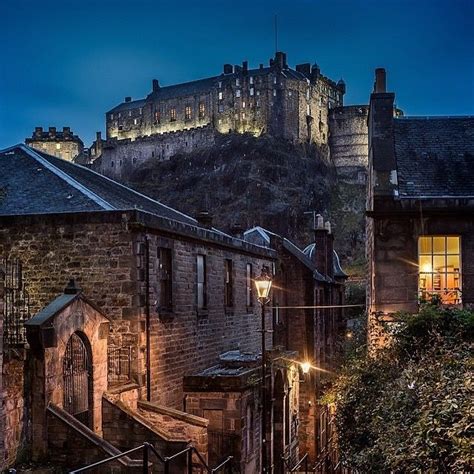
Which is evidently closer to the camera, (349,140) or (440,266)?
(440,266)

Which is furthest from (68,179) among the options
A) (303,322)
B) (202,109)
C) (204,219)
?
(202,109)

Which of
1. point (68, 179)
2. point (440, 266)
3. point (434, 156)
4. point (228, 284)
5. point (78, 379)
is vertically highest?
point (434, 156)

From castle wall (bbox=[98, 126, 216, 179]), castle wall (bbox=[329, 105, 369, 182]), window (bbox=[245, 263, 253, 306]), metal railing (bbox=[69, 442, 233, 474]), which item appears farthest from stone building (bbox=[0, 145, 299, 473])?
castle wall (bbox=[329, 105, 369, 182])

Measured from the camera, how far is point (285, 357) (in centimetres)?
2367

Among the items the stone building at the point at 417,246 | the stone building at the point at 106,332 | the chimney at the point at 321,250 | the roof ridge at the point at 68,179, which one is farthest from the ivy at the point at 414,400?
the chimney at the point at 321,250

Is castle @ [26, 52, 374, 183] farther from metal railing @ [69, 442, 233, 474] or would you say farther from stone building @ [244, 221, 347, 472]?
metal railing @ [69, 442, 233, 474]

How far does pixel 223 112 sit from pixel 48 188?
298 feet

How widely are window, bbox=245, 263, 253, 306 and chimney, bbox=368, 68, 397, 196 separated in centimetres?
811

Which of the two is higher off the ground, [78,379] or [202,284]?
[202,284]

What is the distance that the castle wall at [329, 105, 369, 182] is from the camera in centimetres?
11094

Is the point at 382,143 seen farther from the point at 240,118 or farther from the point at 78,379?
the point at 240,118

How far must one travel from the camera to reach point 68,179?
18875 mm

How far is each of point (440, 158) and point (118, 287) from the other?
9.38m

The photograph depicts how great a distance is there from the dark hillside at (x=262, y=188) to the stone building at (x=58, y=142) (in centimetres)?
2163
